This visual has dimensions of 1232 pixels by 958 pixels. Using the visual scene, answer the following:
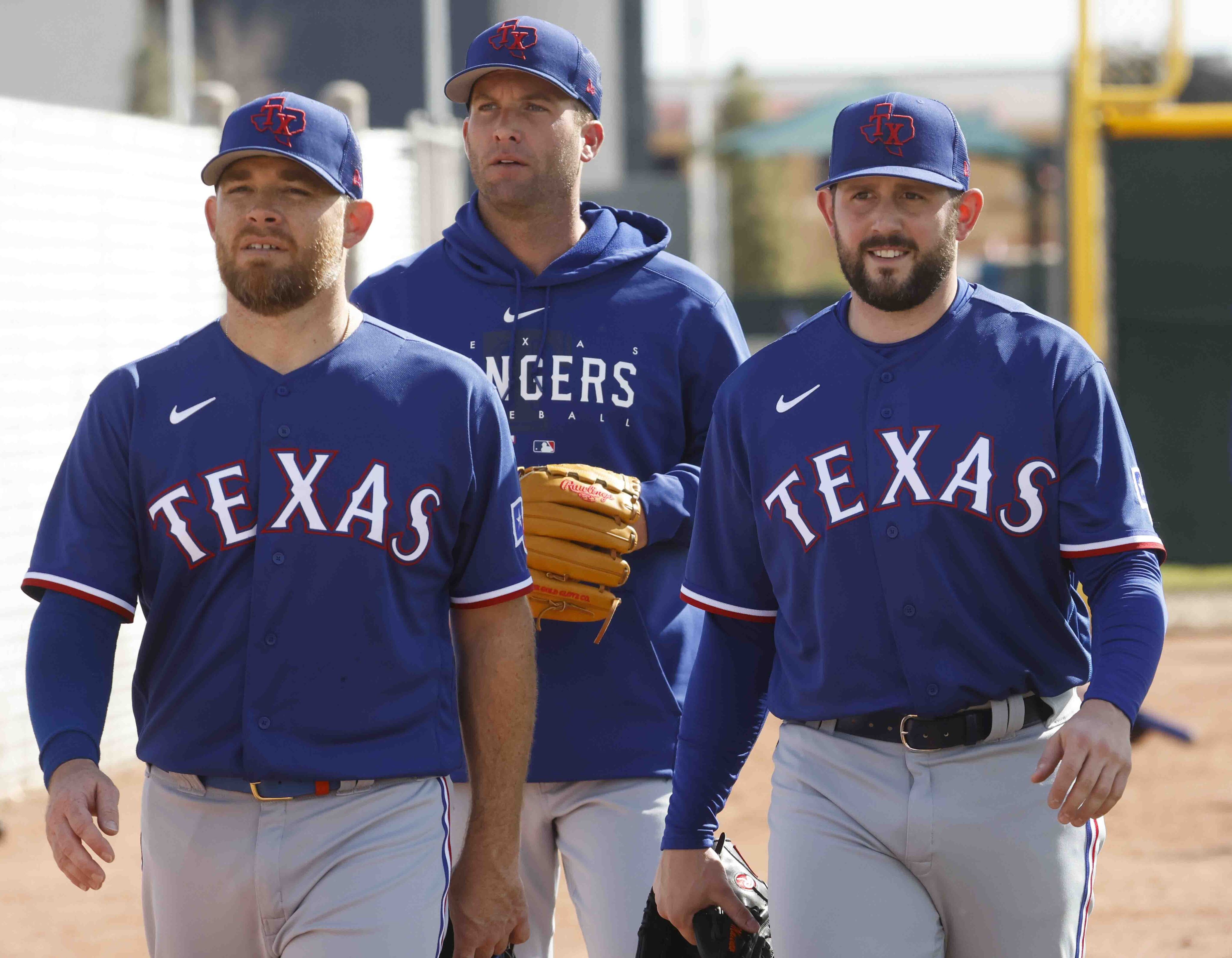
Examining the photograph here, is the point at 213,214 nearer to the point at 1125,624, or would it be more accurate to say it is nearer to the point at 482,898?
the point at 482,898

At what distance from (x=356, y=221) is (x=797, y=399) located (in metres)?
0.84

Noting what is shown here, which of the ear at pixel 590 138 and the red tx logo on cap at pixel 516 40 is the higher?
the red tx logo on cap at pixel 516 40

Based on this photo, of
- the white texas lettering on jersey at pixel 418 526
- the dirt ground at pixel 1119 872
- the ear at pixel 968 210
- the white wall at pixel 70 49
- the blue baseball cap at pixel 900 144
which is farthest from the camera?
the white wall at pixel 70 49

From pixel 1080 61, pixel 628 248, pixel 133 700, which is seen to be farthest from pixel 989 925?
pixel 1080 61

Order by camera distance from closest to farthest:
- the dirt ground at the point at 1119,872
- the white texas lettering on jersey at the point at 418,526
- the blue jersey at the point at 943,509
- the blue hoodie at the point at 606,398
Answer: the white texas lettering on jersey at the point at 418,526 < the blue jersey at the point at 943,509 < the blue hoodie at the point at 606,398 < the dirt ground at the point at 1119,872

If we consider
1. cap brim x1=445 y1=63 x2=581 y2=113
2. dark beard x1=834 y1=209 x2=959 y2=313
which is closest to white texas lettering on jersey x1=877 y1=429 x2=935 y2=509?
dark beard x1=834 y1=209 x2=959 y2=313

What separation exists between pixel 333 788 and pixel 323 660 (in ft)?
0.67

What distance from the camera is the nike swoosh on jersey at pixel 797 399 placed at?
2990 mm

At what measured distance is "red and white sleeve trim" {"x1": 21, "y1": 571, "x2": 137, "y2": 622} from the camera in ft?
8.75

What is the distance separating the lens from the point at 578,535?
Answer: 3494 millimetres

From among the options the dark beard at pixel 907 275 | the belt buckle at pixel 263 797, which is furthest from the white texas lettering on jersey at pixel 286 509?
the dark beard at pixel 907 275

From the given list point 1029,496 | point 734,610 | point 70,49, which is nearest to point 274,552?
point 734,610

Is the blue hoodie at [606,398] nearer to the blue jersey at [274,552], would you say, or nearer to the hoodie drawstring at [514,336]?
the hoodie drawstring at [514,336]

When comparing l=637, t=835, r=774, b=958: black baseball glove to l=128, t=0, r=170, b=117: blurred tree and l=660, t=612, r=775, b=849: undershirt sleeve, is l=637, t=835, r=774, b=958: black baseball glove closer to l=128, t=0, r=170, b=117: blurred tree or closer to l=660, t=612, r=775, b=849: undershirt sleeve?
l=660, t=612, r=775, b=849: undershirt sleeve
